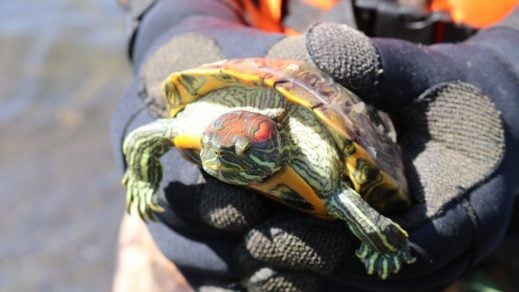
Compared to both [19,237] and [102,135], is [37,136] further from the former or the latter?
[19,237]

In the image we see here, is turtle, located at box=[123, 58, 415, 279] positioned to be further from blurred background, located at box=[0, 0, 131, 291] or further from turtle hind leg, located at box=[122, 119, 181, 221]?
blurred background, located at box=[0, 0, 131, 291]

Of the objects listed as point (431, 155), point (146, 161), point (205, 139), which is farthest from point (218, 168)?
point (431, 155)

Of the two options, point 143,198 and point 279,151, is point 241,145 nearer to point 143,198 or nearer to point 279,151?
point 279,151

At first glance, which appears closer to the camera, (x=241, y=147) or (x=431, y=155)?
(x=241, y=147)

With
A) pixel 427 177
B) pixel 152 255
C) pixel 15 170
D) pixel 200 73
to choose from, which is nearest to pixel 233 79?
pixel 200 73

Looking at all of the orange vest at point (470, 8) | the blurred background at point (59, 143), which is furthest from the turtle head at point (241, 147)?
the blurred background at point (59, 143)

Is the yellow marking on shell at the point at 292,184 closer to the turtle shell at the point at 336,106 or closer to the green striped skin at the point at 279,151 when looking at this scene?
the green striped skin at the point at 279,151

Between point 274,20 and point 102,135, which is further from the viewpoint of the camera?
Answer: point 102,135
